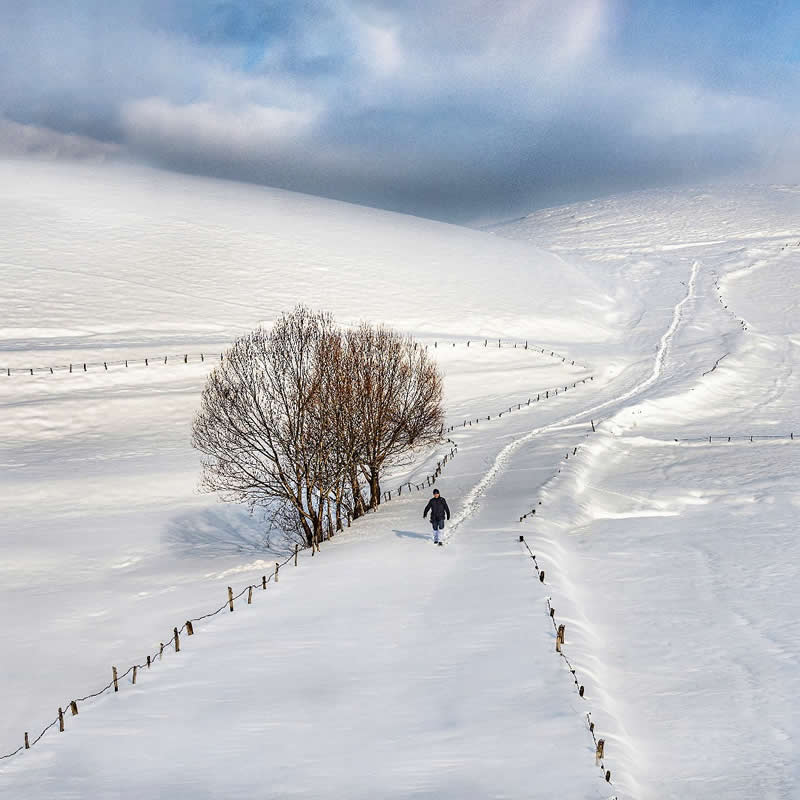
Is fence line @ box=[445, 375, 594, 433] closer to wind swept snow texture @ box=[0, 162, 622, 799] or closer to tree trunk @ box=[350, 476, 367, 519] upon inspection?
wind swept snow texture @ box=[0, 162, 622, 799]

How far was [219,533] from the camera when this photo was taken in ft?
129

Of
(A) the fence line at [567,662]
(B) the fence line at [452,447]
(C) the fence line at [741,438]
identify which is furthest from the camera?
(C) the fence line at [741,438]

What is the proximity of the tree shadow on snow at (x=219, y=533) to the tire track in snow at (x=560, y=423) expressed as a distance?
910 centimetres

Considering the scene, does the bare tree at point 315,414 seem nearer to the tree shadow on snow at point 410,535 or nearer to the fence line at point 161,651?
the fence line at point 161,651

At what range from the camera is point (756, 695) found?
15766 millimetres

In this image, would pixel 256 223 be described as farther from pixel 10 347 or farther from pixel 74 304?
pixel 10 347

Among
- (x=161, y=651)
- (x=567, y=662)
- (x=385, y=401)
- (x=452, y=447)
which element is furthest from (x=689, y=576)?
(x=452, y=447)

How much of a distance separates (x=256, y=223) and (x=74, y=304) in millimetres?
40943

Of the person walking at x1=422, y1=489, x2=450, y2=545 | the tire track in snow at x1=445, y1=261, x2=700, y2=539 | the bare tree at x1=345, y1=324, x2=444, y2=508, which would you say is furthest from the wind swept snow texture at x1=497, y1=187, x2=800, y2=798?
the bare tree at x1=345, y1=324, x2=444, y2=508

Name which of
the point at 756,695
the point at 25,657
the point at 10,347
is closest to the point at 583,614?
the point at 756,695

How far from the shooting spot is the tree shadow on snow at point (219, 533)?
36.2 m

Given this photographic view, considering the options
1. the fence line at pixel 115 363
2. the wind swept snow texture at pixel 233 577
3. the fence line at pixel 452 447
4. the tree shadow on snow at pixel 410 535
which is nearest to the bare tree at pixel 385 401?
the fence line at pixel 452 447

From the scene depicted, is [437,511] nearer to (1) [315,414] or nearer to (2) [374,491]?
(1) [315,414]

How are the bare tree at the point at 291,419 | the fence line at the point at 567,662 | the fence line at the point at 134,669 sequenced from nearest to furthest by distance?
the fence line at the point at 567,662 → the fence line at the point at 134,669 → the bare tree at the point at 291,419
